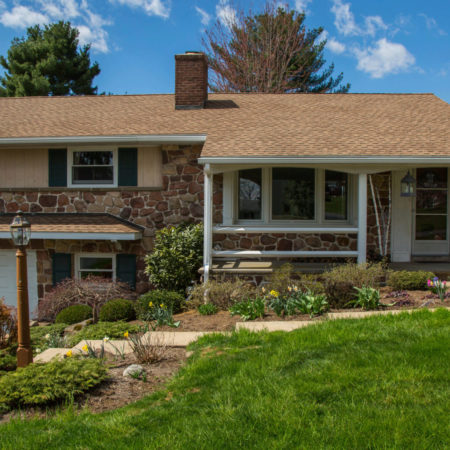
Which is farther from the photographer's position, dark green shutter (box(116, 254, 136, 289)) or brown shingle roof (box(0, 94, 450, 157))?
dark green shutter (box(116, 254, 136, 289))

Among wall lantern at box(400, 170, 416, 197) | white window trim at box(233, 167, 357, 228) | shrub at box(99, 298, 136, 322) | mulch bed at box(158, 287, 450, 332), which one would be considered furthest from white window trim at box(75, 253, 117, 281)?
wall lantern at box(400, 170, 416, 197)

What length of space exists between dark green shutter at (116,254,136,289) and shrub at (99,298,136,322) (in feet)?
6.82

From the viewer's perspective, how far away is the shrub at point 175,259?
9906 mm

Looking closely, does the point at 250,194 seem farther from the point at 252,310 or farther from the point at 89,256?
the point at 252,310

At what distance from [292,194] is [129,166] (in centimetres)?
400

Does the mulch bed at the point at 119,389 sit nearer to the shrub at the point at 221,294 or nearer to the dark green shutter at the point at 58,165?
the shrub at the point at 221,294

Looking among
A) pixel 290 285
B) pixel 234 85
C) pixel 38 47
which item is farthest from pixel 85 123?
pixel 38 47

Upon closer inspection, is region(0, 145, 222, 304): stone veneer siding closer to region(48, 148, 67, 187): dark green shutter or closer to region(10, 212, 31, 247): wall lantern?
region(48, 148, 67, 187): dark green shutter

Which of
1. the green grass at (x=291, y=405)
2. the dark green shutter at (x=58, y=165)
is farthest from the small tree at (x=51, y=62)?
the green grass at (x=291, y=405)

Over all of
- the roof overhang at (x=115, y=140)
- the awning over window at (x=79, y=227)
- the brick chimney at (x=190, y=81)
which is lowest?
the awning over window at (x=79, y=227)

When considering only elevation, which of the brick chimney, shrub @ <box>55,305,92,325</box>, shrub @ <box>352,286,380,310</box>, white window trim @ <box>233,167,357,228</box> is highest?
the brick chimney

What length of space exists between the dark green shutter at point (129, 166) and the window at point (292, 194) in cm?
336

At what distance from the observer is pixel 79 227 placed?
10562 millimetres

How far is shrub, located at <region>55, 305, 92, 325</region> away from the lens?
8.95 meters
